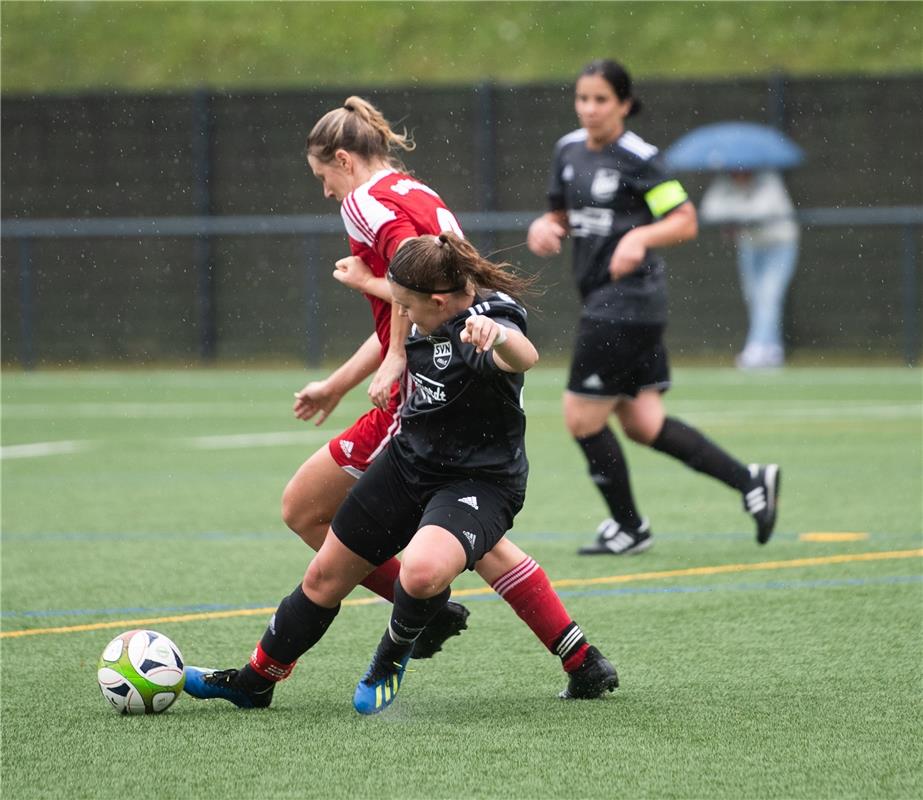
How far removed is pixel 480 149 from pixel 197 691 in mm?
16130

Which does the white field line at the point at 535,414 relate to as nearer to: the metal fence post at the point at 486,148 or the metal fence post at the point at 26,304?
the metal fence post at the point at 486,148

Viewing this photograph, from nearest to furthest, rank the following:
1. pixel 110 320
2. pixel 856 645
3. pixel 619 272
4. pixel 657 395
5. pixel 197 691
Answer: pixel 197 691, pixel 856 645, pixel 619 272, pixel 657 395, pixel 110 320

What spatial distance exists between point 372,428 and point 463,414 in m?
0.55

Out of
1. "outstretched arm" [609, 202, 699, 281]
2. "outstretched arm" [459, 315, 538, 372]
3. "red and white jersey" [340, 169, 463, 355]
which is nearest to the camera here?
"outstretched arm" [459, 315, 538, 372]

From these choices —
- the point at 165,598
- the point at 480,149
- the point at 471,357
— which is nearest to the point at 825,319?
the point at 480,149

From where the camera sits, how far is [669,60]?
76.2 feet

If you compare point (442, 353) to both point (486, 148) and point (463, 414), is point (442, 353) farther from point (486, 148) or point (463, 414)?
point (486, 148)

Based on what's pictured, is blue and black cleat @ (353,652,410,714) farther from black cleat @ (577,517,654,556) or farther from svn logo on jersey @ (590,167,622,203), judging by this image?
svn logo on jersey @ (590,167,622,203)

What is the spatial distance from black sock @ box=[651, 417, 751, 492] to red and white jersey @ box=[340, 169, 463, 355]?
2.67 metres

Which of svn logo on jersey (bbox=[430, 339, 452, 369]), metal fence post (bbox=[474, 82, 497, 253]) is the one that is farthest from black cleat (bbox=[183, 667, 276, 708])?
metal fence post (bbox=[474, 82, 497, 253])

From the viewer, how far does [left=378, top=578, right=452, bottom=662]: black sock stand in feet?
14.9

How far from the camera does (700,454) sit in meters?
7.59

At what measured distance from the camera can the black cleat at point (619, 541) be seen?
7.49 meters

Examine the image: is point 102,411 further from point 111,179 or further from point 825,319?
point 825,319
